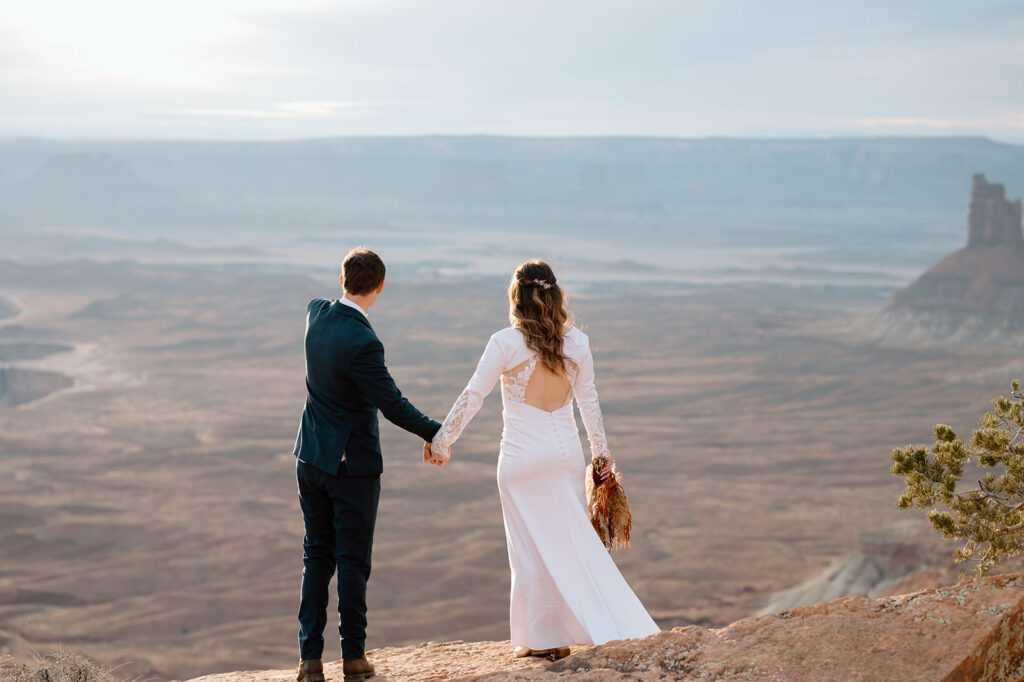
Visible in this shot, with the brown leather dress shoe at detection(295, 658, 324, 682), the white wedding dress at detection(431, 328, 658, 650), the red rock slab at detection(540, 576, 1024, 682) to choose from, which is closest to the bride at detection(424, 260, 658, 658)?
the white wedding dress at detection(431, 328, 658, 650)

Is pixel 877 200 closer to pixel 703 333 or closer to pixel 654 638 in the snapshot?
pixel 703 333

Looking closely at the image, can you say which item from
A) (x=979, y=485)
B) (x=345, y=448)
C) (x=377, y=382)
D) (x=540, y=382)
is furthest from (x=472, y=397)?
(x=979, y=485)

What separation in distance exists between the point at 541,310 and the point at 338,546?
1.14 meters

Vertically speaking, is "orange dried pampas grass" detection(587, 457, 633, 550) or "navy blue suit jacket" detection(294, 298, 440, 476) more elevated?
"navy blue suit jacket" detection(294, 298, 440, 476)

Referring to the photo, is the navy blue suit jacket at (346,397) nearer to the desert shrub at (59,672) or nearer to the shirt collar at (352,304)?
the shirt collar at (352,304)

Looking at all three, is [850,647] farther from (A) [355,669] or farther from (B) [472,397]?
(A) [355,669]

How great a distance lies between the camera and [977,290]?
198 ft

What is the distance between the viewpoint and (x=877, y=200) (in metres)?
173

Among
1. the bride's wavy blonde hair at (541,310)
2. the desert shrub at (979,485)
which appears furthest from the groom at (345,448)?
the desert shrub at (979,485)

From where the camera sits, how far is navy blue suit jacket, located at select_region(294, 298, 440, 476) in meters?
3.61

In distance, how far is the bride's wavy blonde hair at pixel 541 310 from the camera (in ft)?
12.0

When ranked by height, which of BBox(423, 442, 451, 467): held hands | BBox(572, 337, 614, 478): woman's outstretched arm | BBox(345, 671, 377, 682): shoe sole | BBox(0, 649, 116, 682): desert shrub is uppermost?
BBox(572, 337, 614, 478): woman's outstretched arm

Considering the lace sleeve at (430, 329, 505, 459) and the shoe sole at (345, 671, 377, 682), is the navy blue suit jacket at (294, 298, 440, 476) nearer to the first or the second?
the lace sleeve at (430, 329, 505, 459)

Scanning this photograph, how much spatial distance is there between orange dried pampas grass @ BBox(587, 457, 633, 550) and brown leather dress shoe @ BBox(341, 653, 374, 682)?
1030mm
